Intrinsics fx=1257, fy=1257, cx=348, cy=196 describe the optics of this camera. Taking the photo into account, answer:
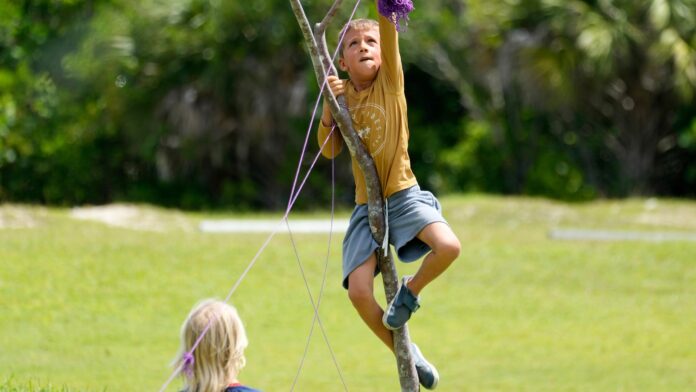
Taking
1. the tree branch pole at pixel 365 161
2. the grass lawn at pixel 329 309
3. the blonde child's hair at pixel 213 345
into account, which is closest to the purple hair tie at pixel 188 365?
the blonde child's hair at pixel 213 345

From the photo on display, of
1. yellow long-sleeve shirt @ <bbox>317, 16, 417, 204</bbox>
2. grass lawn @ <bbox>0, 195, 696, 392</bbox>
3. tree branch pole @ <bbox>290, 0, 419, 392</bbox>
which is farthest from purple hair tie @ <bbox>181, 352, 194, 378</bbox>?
grass lawn @ <bbox>0, 195, 696, 392</bbox>

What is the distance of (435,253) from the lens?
5.23m

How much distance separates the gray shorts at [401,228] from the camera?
5270 millimetres

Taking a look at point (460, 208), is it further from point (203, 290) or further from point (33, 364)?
point (33, 364)

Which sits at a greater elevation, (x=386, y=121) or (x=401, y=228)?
(x=386, y=121)

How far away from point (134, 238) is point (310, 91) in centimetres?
574

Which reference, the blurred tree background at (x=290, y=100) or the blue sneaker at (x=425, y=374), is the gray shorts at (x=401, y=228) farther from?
the blurred tree background at (x=290, y=100)

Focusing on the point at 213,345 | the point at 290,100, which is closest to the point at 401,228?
the point at 213,345

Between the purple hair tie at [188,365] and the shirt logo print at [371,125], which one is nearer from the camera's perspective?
the purple hair tie at [188,365]

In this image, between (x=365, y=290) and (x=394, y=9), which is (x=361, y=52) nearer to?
(x=394, y=9)

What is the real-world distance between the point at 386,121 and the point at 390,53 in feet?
0.93

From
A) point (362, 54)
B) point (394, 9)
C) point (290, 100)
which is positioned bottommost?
point (290, 100)

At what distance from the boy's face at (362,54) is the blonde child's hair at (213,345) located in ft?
4.88

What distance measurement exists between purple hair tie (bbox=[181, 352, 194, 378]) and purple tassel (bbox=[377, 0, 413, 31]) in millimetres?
1677
